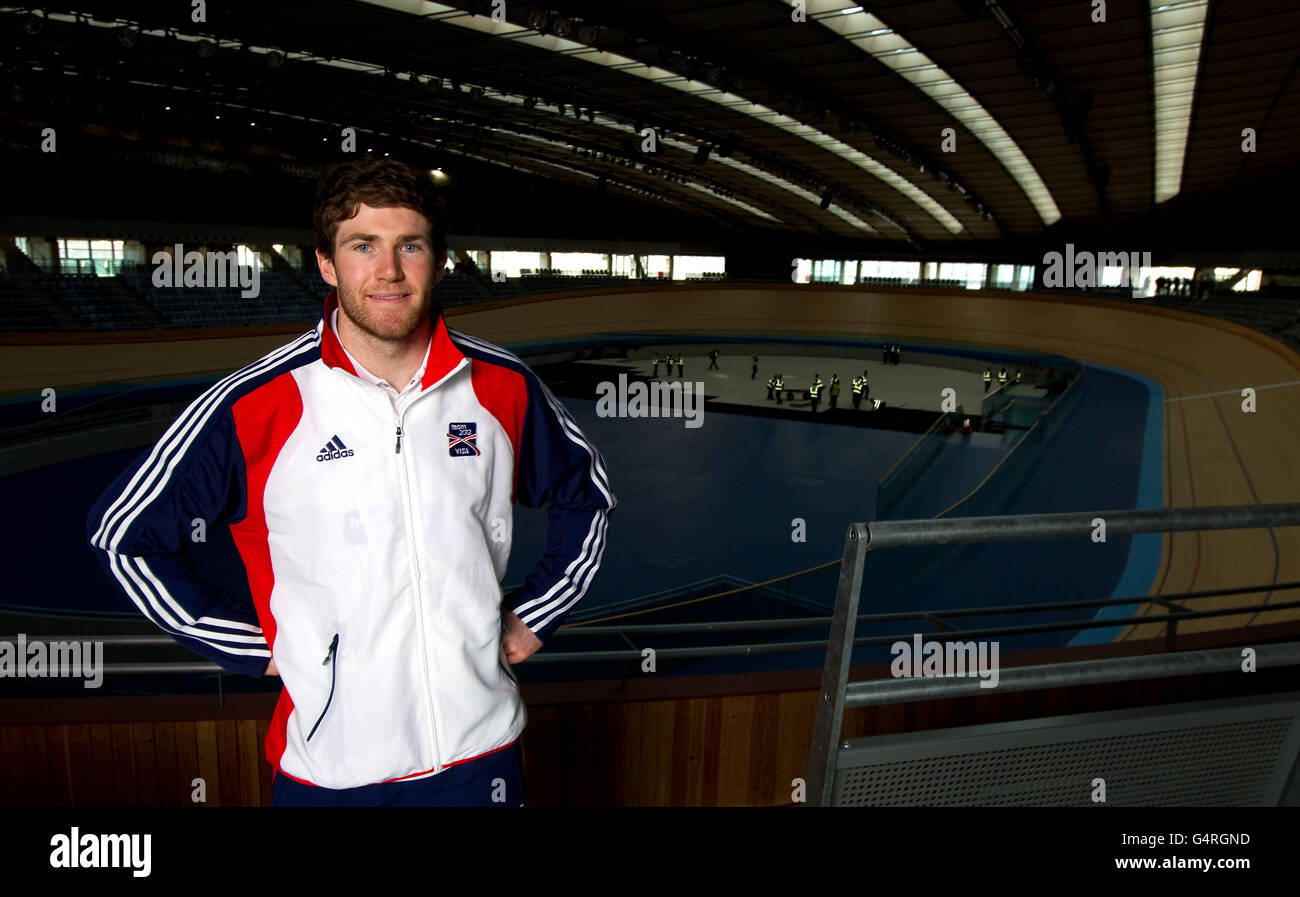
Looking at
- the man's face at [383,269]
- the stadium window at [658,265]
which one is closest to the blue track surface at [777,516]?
the man's face at [383,269]

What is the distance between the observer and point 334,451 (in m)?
1.47

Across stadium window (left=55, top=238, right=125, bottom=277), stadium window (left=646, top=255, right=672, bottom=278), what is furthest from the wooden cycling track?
stadium window (left=646, top=255, right=672, bottom=278)

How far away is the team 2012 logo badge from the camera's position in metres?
1.54

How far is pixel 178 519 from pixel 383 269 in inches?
23.9

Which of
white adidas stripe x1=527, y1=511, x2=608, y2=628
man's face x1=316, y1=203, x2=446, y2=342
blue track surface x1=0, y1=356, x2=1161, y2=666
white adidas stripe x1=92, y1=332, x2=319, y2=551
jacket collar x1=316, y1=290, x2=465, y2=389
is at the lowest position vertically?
blue track surface x1=0, y1=356, x2=1161, y2=666

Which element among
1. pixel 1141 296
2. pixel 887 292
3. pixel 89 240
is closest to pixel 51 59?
pixel 89 240

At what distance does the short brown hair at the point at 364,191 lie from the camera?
1.47 meters

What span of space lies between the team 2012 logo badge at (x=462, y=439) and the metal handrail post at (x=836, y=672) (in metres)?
0.77

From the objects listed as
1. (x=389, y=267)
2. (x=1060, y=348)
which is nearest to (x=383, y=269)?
(x=389, y=267)

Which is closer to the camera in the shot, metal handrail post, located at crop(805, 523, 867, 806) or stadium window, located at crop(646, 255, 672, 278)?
metal handrail post, located at crop(805, 523, 867, 806)

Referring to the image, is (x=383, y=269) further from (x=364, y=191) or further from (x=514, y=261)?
(x=514, y=261)

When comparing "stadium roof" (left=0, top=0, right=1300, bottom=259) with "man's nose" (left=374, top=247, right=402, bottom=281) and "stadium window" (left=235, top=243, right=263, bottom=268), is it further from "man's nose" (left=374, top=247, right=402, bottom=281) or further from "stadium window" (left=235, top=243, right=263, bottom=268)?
"man's nose" (left=374, top=247, right=402, bottom=281)

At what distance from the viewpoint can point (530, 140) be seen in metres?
29.7

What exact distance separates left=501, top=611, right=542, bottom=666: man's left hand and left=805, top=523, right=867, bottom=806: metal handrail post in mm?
649
